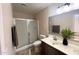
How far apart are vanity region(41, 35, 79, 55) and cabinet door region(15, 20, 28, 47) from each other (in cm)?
28

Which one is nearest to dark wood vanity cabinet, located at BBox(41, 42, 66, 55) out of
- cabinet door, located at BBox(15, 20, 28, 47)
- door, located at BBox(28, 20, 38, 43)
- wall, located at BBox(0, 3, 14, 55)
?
door, located at BBox(28, 20, 38, 43)

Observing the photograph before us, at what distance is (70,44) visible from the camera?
1.47 meters

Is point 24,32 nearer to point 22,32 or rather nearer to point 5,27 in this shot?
point 22,32

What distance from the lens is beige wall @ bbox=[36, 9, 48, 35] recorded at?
1.53 metres

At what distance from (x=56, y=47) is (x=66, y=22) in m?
0.40

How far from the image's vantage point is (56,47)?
1483 mm

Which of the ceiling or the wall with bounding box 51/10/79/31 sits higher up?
the ceiling

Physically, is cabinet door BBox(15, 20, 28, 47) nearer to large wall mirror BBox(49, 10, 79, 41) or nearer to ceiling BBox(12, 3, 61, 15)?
ceiling BBox(12, 3, 61, 15)

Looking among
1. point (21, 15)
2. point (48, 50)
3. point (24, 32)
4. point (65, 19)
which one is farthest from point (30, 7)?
point (48, 50)

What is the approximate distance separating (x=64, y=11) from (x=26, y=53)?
0.85 metres

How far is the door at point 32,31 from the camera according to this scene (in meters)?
1.52

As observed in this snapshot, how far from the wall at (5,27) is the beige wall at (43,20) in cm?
42

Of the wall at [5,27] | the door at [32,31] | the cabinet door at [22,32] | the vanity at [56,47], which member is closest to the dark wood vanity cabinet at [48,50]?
the vanity at [56,47]
